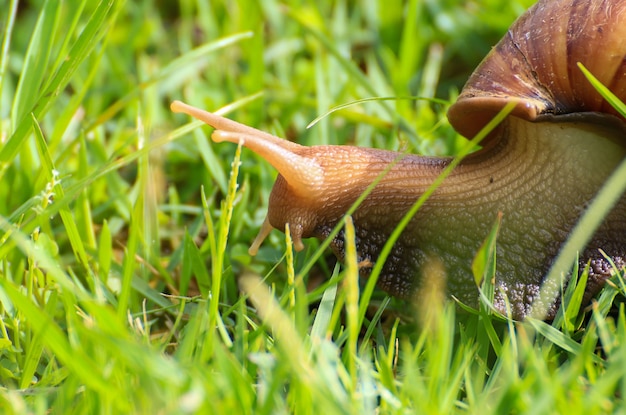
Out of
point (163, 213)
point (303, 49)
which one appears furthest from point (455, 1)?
point (163, 213)

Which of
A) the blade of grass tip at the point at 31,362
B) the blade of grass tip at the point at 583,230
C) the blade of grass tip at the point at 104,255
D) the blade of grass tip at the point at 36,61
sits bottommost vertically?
the blade of grass tip at the point at 31,362

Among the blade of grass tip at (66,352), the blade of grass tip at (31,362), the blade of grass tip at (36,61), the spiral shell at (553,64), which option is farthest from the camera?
the blade of grass tip at (36,61)

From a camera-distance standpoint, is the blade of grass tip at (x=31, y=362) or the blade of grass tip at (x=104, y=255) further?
the blade of grass tip at (x=104, y=255)

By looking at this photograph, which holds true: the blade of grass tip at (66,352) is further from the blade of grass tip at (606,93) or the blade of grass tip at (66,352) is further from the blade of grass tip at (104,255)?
the blade of grass tip at (606,93)

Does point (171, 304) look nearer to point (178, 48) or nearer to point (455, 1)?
point (178, 48)

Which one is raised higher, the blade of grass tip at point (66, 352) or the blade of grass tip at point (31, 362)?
the blade of grass tip at point (66, 352)

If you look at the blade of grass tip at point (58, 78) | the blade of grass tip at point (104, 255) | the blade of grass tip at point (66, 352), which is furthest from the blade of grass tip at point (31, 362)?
the blade of grass tip at point (58, 78)

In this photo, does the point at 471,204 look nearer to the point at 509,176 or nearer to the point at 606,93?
the point at 509,176
